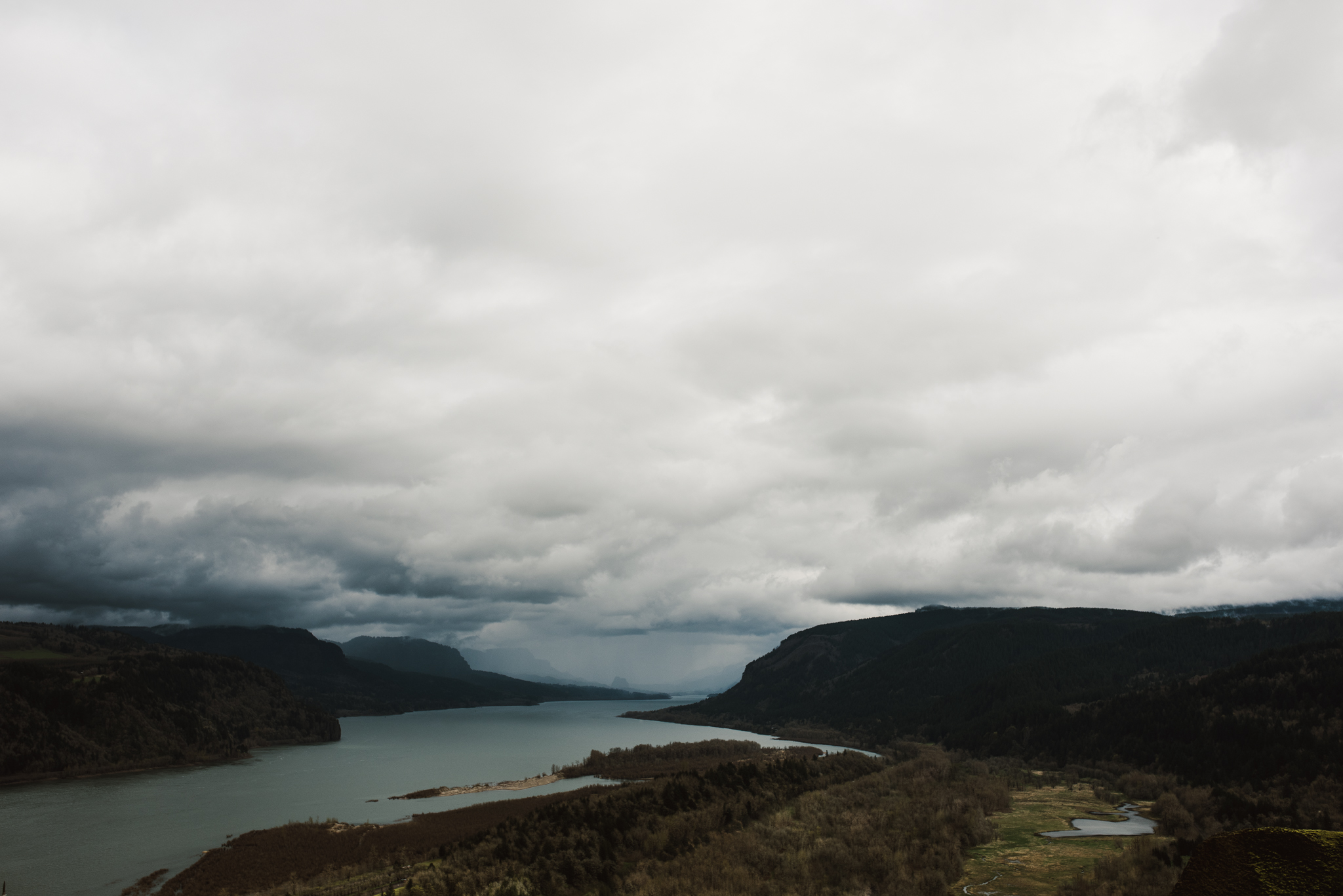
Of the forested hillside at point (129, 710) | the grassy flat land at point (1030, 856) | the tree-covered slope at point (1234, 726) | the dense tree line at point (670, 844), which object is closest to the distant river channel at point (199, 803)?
the dense tree line at point (670, 844)

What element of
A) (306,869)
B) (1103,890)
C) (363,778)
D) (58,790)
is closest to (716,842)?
(1103,890)

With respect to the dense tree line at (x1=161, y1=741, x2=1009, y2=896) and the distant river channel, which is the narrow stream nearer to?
the dense tree line at (x1=161, y1=741, x2=1009, y2=896)

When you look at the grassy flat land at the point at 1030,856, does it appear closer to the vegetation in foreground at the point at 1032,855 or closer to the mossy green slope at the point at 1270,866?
the vegetation in foreground at the point at 1032,855

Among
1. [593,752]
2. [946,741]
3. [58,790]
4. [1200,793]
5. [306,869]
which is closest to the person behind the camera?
[306,869]

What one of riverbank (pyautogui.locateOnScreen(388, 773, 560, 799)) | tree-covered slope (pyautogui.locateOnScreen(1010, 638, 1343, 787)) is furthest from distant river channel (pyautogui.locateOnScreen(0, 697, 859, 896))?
tree-covered slope (pyautogui.locateOnScreen(1010, 638, 1343, 787))

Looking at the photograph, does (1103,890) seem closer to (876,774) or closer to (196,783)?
(876,774)

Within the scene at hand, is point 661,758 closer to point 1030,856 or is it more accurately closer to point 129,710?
point 1030,856

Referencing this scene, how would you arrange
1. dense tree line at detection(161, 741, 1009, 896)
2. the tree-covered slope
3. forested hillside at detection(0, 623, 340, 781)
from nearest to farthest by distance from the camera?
1. dense tree line at detection(161, 741, 1009, 896)
2. the tree-covered slope
3. forested hillside at detection(0, 623, 340, 781)
